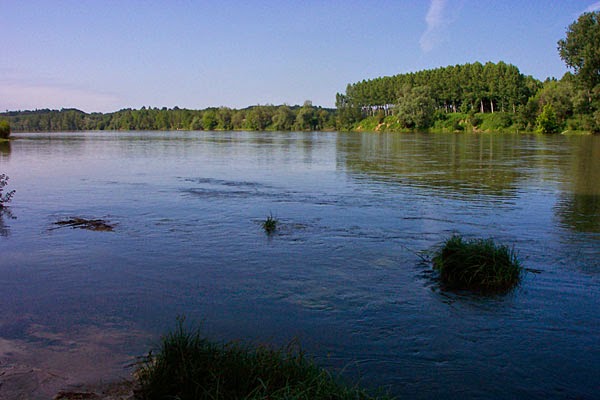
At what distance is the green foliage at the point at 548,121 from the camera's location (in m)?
102

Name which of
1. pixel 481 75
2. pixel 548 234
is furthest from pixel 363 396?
pixel 481 75

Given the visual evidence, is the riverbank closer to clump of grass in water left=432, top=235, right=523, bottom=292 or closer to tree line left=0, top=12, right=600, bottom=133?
clump of grass in water left=432, top=235, right=523, bottom=292

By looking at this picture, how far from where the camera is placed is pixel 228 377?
5.77 m

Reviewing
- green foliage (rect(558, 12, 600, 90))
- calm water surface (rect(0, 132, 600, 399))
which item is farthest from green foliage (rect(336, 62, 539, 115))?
calm water surface (rect(0, 132, 600, 399))

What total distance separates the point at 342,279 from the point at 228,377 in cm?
540

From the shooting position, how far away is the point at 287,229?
1549 centimetres

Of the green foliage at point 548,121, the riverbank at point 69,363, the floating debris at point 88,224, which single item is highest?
the green foliage at point 548,121

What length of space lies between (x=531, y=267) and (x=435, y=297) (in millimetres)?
3219

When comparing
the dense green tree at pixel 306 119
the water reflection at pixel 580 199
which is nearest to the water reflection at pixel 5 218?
the water reflection at pixel 580 199

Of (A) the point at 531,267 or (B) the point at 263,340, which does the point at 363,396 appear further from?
(A) the point at 531,267

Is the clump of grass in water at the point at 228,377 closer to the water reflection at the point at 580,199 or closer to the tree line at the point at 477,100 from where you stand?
the water reflection at the point at 580,199

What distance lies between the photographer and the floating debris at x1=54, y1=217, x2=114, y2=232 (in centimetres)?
1577

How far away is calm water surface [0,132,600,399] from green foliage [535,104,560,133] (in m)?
88.5

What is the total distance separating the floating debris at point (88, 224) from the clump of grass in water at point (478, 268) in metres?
10.1
